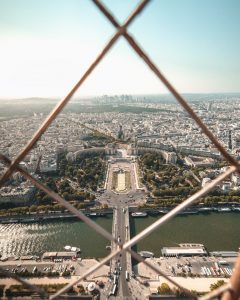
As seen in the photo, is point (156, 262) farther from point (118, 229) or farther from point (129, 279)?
point (118, 229)

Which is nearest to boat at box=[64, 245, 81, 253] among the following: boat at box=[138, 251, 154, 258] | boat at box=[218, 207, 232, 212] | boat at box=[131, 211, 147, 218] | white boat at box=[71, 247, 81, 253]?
white boat at box=[71, 247, 81, 253]

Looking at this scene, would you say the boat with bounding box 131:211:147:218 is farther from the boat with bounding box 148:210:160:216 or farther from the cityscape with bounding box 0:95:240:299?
the boat with bounding box 148:210:160:216

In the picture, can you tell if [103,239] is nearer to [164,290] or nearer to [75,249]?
[75,249]

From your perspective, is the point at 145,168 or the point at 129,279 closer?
the point at 129,279

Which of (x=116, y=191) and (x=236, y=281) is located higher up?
(x=116, y=191)

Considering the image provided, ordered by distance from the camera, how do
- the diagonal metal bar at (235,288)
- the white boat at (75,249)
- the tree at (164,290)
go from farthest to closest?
the white boat at (75,249) → the tree at (164,290) → the diagonal metal bar at (235,288)

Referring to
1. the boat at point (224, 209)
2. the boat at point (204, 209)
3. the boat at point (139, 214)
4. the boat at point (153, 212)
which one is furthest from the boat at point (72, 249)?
the boat at point (224, 209)

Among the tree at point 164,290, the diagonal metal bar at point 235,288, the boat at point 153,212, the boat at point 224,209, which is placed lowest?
the diagonal metal bar at point 235,288

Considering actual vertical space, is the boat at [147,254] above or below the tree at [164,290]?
above

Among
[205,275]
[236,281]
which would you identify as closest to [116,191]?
[205,275]

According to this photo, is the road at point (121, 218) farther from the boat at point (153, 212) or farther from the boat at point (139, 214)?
the boat at point (153, 212)
